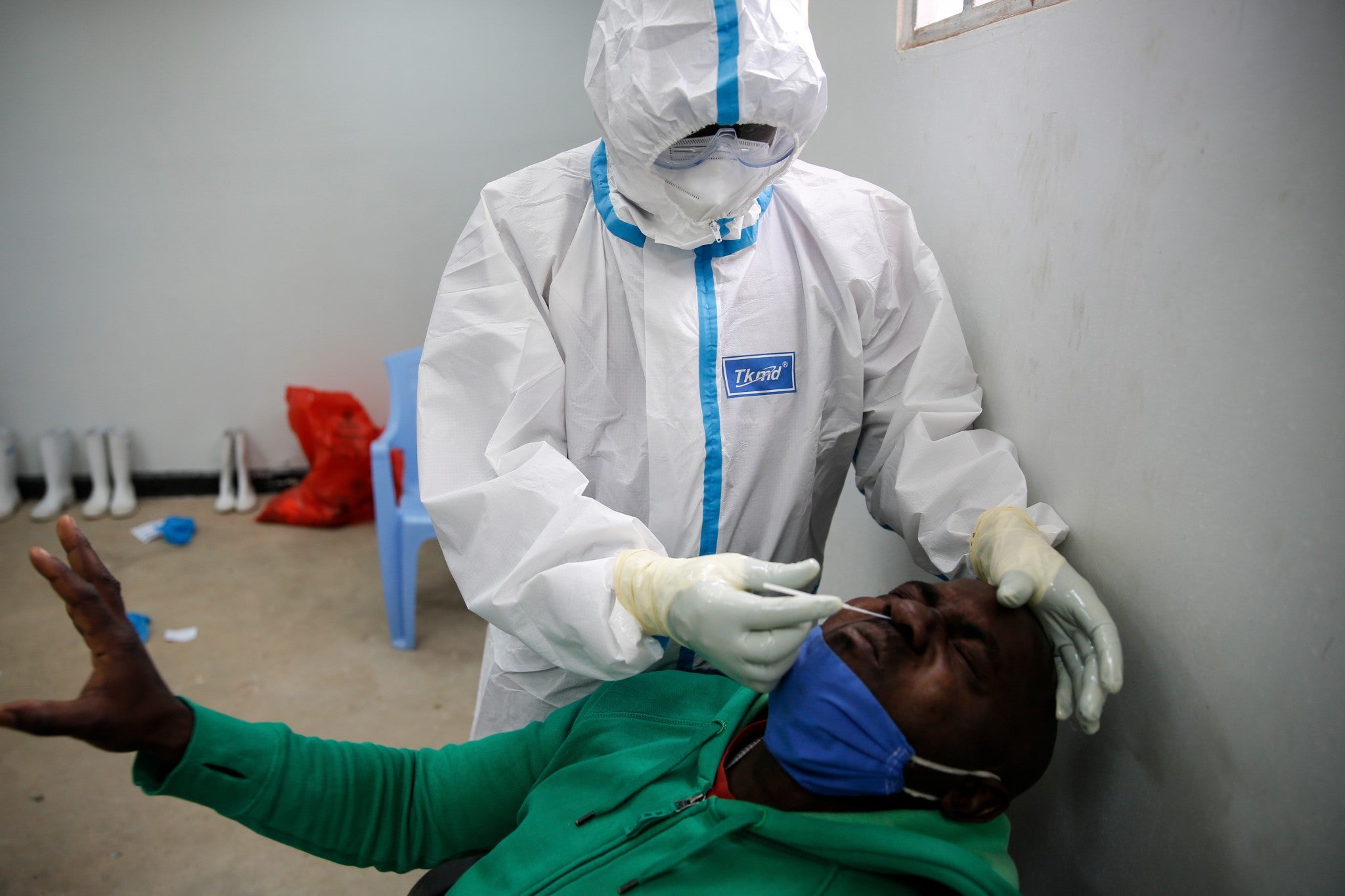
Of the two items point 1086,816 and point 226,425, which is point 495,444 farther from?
point 226,425

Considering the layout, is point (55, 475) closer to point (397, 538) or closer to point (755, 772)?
point (397, 538)

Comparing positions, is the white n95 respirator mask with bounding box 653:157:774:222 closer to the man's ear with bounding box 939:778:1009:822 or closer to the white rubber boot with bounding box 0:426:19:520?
the man's ear with bounding box 939:778:1009:822

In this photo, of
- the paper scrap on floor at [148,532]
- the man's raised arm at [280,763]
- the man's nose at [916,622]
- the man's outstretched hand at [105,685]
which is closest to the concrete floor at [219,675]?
the paper scrap on floor at [148,532]

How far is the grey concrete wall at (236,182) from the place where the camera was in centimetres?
330

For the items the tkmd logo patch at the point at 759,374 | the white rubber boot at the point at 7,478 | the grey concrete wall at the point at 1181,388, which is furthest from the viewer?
the white rubber boot at the point at 7,478

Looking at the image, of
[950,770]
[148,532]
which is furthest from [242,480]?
[950,770]

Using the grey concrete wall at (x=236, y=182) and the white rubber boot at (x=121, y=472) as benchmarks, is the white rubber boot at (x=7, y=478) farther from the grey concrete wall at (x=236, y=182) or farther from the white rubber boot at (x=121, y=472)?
the white rubber boot at (x=121, y=472)

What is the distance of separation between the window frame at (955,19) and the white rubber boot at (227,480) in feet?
10.7

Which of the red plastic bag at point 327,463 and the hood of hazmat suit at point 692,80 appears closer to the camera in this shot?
the hood of hazmat suit at point 692,80

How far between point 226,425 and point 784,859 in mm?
3510

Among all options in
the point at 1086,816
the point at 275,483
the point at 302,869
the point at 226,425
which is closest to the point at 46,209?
the point at 226,425

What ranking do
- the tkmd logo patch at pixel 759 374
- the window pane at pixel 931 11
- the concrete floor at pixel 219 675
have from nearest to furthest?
the tkmd logo patch at pixel 759 374, the window pane at pixel 931 11, the concrete floor at pixel 219 675

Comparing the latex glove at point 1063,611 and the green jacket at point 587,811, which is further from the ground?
the latex glove at point 1063,611

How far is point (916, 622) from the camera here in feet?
3.14
